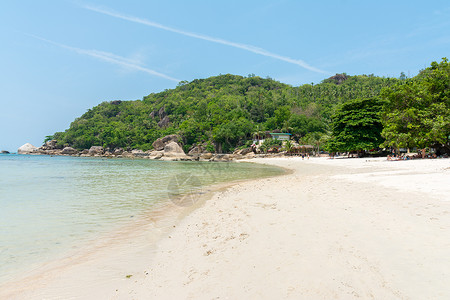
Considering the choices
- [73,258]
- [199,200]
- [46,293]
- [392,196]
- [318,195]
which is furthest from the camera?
[199,200]

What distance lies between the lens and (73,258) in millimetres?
5254

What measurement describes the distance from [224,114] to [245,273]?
3960 inches

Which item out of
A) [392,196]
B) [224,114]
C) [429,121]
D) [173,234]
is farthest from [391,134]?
[224,114]

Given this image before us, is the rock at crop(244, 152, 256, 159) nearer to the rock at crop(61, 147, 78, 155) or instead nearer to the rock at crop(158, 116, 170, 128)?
the rock at crop(158, 116, 170, 128)

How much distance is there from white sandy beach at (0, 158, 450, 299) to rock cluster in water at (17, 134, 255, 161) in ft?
213

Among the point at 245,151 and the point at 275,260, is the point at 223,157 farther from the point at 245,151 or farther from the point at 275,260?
the point at 275,260

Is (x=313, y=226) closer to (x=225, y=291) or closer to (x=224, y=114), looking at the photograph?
(x=225, y=291)

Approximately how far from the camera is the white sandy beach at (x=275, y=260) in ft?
10.1

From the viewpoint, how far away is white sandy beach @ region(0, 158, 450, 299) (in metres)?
3.09

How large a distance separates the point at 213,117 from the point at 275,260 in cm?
9819

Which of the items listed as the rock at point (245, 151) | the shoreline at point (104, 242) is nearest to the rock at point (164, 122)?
the rock at point (245, 151)

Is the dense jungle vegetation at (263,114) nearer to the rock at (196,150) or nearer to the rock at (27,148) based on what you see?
the rock at (196,150)

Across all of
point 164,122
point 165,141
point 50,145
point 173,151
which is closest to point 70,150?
A: point 50,145

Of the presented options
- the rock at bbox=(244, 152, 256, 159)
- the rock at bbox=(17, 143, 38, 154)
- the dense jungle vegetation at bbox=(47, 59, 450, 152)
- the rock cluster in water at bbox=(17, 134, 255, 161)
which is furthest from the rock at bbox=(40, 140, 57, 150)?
the rock at bbox=(244, 152, 256, 159)
